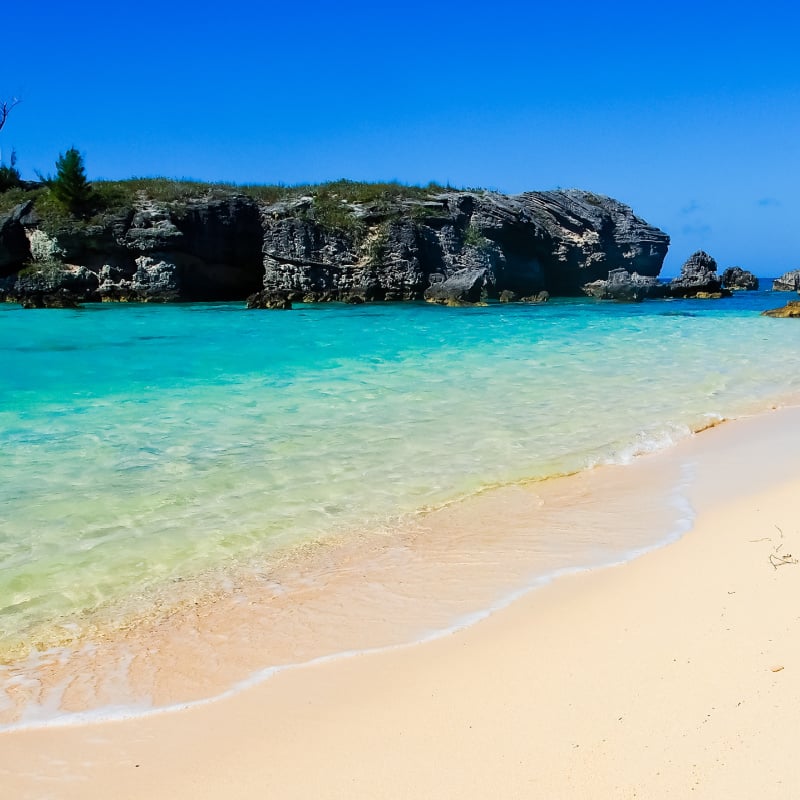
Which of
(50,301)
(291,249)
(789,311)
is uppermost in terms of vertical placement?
(291,249)

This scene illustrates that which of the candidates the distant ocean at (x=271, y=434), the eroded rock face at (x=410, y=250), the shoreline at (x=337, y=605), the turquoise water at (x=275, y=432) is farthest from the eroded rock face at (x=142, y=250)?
the shoreline at (x=337, y=605)

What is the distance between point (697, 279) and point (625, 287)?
28.2 feet

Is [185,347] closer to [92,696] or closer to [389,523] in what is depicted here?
[389,523]

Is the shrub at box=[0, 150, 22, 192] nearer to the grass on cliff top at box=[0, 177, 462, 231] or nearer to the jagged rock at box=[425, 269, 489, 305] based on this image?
the grass on cliff top at box=[0, 177, 462, 231]

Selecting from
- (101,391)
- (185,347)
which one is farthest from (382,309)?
(101,391)

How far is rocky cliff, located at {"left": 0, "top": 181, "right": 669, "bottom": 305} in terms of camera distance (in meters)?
36.2

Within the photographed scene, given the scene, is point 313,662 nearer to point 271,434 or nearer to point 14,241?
point 271,434

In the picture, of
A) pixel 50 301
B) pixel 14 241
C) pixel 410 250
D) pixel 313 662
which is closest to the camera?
pixel 313 662

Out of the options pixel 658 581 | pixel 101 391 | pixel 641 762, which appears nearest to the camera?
pixel 641 762

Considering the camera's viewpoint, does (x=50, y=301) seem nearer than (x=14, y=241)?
Yes

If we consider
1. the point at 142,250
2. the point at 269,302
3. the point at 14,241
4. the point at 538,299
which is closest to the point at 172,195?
the point at 142,250

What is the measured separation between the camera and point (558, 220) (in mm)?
44500

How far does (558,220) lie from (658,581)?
43.5m

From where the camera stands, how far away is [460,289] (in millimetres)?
35750
